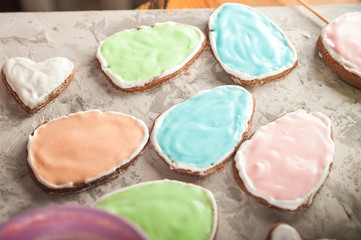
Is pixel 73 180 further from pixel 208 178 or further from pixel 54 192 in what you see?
pixel 208 178

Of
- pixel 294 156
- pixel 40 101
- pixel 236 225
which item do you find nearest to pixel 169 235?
pixel 236 225

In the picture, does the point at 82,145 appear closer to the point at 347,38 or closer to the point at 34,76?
the point at 34,76

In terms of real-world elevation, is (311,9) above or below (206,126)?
above

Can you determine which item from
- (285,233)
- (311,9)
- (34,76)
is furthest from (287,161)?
(34,76)

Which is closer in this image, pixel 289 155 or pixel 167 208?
pixel 167 208

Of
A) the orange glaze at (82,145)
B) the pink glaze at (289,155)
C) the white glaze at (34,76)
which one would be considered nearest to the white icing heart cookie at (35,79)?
the white glaze at (34,76)

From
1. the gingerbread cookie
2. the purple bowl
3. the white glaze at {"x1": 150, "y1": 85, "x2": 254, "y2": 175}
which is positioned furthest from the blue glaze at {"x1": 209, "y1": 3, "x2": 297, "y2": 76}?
the purple bowl

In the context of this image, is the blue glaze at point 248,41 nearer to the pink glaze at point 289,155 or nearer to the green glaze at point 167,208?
the pink glaze at point 289,155
